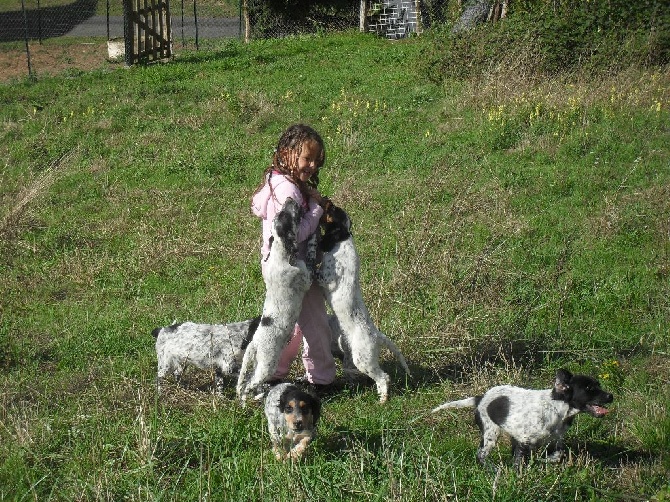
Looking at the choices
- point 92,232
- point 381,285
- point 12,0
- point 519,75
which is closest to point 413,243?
point 381,285

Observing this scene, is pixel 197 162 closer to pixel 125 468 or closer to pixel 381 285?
pixel 381 285

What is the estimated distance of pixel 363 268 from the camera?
28.9 feet

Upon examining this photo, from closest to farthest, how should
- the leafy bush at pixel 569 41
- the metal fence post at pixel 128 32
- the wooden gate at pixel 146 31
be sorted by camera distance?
the leafy bush at pixel 569 41 < the metal fence post at pixel 128 32 < the wooden gate at pixel 146 31

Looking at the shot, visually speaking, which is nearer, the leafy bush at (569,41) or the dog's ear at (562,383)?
the dog's ear at (562,383)

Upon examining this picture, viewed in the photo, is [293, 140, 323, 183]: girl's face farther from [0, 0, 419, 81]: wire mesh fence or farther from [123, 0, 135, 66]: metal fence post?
[0, 0, 419, 81]: wire mesh fence

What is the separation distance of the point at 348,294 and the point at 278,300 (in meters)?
0.47

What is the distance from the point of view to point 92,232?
10742 mm

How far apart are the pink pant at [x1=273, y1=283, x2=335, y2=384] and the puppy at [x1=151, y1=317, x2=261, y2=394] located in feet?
1.01

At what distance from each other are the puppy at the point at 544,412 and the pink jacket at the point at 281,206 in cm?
169

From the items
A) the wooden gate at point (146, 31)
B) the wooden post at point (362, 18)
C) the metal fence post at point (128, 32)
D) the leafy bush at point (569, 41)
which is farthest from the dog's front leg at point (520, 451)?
the wooden post at point (362, 18)

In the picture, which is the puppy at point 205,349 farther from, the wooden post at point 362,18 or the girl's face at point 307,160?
the wooden post at point 362,18

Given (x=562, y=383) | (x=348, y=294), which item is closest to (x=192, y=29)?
(x=348, y=294)

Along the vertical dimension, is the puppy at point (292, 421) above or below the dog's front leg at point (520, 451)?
above

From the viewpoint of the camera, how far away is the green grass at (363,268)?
502 cm
